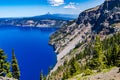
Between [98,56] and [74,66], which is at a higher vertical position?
[98,56]

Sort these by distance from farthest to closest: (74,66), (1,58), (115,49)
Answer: (74,66) < (115,49) < (1,58)

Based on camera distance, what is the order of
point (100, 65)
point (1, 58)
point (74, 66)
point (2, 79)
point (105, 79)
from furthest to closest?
point (74, 66), point (100, 65), point (1, 58), point (2, 79), point (105, 79)

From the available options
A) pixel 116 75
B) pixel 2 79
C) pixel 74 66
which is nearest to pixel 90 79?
pixel 116 75

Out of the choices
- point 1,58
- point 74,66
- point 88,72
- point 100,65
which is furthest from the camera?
point 74,66

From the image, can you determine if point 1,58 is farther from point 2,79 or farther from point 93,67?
point 93,67

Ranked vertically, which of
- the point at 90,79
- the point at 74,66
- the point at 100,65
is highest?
the point at 90,79

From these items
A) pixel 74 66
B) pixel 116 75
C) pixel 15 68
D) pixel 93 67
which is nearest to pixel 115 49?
pixel 93 67

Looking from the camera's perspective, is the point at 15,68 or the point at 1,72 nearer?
the point at 1,72

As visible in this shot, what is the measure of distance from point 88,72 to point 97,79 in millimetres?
12162

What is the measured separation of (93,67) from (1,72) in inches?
1092

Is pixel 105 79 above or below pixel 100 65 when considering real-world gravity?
above

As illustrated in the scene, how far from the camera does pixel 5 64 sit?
70812 mm

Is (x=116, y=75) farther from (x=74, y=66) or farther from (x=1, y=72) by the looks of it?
(x=74, y=66)

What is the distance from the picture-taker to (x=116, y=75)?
46375 millimetres
